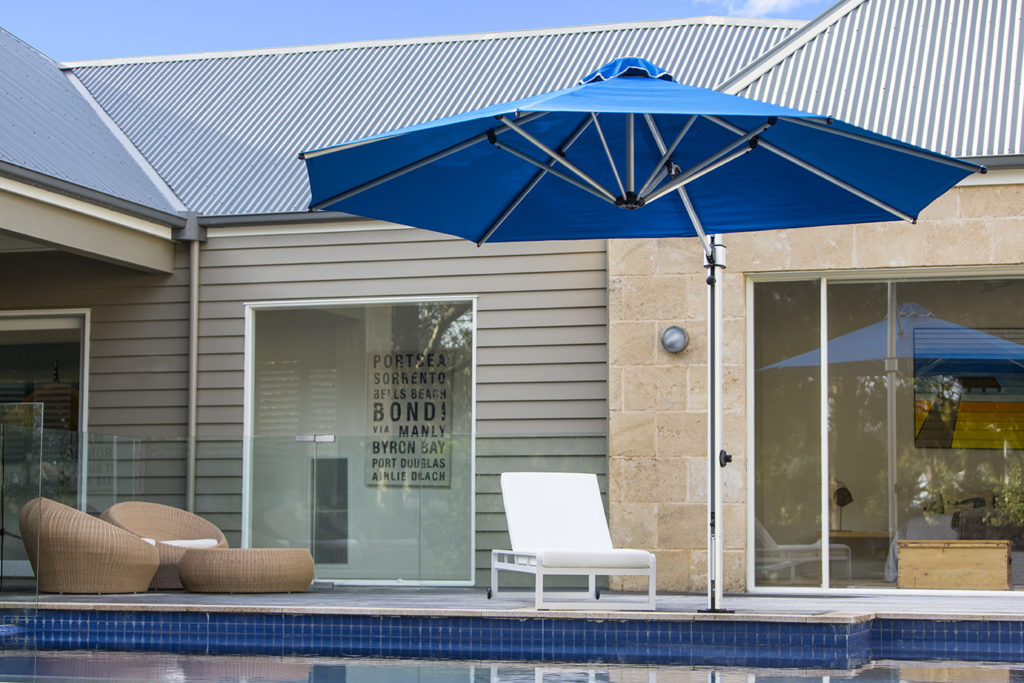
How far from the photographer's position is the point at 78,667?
5727 millimetres

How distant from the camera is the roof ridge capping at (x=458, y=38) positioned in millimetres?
11109

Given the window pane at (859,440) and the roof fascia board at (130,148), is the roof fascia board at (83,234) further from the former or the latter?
the window pane at (859,440)

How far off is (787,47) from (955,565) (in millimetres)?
3953

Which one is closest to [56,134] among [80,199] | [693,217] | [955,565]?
[80,199]

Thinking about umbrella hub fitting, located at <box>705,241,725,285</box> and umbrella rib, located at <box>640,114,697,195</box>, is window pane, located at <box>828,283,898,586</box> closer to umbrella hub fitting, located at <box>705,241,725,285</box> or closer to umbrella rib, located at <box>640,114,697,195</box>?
umbrella hub fitting, located at <box>705,241,725,285</box>

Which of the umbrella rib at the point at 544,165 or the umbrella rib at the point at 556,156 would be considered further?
the umbrella rib at the point at 544,165

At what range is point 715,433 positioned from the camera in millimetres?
5824

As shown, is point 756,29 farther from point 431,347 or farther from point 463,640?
point 463,640

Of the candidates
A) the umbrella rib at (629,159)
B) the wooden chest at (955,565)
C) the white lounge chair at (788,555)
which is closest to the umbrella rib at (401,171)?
the umbrella rib at (629,159)

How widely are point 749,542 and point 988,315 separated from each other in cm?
220

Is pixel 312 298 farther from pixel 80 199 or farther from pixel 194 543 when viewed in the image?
pixel 194 543

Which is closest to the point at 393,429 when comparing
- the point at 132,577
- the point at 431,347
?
the point at 431,347

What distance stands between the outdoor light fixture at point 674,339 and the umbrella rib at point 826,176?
9.16ft

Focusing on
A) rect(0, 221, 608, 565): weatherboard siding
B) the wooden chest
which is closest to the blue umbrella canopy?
rect(0, 221, 608, 565): weatherboard siding
